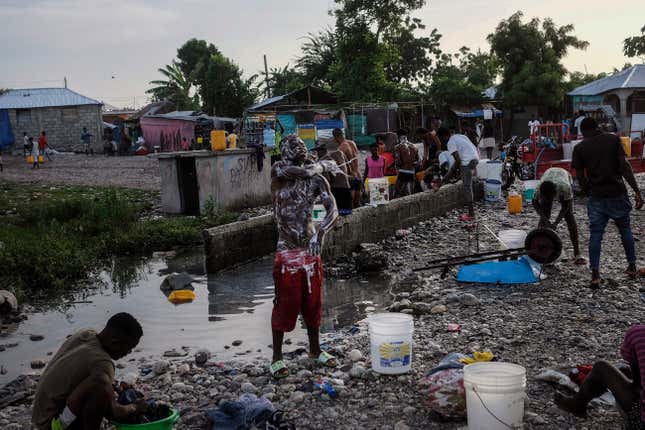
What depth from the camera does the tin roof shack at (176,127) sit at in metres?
33.6

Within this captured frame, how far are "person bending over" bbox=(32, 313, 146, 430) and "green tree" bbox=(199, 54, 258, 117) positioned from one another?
125ft

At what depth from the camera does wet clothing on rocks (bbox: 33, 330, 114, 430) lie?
12.5 ft

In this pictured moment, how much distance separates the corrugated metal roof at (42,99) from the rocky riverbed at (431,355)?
1418 inches

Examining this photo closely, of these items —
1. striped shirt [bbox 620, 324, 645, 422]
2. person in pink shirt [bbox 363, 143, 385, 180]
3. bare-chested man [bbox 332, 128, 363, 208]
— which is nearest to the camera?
striped shirt [bbox 620, 324, 645, 422]

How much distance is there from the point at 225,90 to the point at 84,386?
38537mm

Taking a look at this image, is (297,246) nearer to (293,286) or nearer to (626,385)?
(293,286)

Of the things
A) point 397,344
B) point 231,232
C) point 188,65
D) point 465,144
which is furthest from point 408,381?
point 188,65

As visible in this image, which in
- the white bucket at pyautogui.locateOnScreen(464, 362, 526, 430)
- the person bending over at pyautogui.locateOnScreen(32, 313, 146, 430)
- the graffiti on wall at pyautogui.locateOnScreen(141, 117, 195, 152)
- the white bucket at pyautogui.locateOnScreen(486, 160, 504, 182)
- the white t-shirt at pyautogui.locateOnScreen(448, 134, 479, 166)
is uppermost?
the graffiti on wall at pyautogui.locateOnScreen(141, 117, 195, 152)

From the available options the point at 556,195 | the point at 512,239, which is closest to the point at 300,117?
the point at 512,239

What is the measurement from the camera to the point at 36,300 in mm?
8953

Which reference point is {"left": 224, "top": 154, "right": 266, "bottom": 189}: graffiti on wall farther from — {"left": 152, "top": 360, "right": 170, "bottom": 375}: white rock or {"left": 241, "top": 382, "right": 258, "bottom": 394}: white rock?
{"left": 241, "top": 382, "right": 258, "bottom": 394}: white rock

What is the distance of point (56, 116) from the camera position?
40.4 m

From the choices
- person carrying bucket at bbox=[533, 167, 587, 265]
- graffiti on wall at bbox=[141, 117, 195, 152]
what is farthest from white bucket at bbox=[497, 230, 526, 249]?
graffiti on wall at bbox=[141, 117, 195, 152]

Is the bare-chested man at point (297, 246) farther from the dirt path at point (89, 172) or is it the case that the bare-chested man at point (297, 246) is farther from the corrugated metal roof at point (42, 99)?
the corrugated metal roof at point (42, 99)
